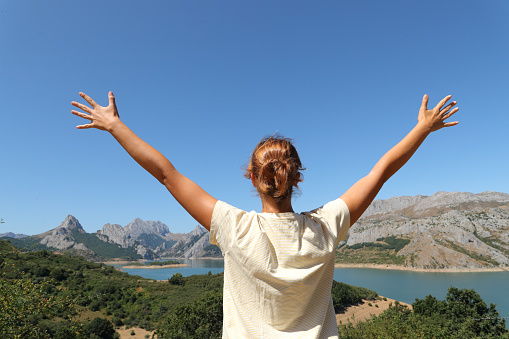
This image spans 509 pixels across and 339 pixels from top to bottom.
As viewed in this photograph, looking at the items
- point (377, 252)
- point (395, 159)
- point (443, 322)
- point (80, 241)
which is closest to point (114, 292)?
point (443, 322)

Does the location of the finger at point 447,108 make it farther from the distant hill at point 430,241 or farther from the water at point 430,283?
the distant hill at point 430,241

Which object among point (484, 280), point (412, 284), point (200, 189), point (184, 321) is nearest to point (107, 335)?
point (184, 321)

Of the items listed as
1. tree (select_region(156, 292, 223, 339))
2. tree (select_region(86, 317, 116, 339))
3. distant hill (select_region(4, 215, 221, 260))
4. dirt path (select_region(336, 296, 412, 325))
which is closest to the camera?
tree (select_region(156, 292, 223, 339))

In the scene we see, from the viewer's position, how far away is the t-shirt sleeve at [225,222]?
0.91 meters

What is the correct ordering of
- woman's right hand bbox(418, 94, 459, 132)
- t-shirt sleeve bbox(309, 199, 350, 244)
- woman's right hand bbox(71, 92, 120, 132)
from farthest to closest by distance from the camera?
woman's right hand bbox(418, 94, 459, 132) < woman's right hand bbox(71, 92, 120, 132) < t-shirt sleeve bbox(309, 199, 350, 244)

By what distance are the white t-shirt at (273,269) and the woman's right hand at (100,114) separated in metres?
0.60

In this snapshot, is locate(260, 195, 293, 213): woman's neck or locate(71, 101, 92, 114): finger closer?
locate(260, 195, 293, 213): woman's neck

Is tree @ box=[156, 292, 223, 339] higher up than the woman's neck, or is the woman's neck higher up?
the woman's neck

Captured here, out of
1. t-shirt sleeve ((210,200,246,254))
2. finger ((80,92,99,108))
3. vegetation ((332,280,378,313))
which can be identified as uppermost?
finger ((80,92,99,108))

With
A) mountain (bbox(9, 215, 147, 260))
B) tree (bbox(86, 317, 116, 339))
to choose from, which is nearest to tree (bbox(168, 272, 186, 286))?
tree (bbox(86, 317, 116, 339))

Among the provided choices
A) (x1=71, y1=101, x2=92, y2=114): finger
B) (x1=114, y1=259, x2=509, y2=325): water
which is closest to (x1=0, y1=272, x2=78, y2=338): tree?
(x1=71, y1=101, x2=92, y2=114): finger

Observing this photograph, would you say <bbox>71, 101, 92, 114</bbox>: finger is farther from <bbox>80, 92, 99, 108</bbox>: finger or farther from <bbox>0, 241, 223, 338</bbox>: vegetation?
<bbox>0, 241, 223, 338</bbox>: vegetation

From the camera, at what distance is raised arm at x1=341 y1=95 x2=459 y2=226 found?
109cm

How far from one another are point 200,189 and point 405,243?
352ft
